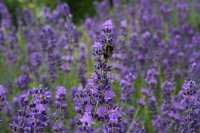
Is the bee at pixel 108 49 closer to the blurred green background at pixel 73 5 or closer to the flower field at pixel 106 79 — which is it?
the flower field at pixel 106 79

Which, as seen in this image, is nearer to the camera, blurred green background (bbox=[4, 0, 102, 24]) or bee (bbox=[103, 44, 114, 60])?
bee (bbox=[103, 44, 114, 60])

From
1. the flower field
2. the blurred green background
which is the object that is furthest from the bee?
the blurred green background

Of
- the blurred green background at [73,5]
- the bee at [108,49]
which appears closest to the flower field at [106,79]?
the bee at [108,49]

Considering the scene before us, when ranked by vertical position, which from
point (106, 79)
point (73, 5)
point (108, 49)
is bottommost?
point (106, 79)

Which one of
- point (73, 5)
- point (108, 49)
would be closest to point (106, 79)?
point (108, 49)

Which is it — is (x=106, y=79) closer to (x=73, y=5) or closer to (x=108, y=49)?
(x=108, y=49)

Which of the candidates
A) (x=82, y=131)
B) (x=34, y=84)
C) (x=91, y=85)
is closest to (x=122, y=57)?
(x=34, y=84)

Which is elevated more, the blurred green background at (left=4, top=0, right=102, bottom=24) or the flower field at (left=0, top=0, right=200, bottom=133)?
the blurred green background at (left=4, top=0, right=102, bottom=24)

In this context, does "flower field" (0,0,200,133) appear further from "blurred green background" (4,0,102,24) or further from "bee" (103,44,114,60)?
"blurred green background" (4,0,102,24)
